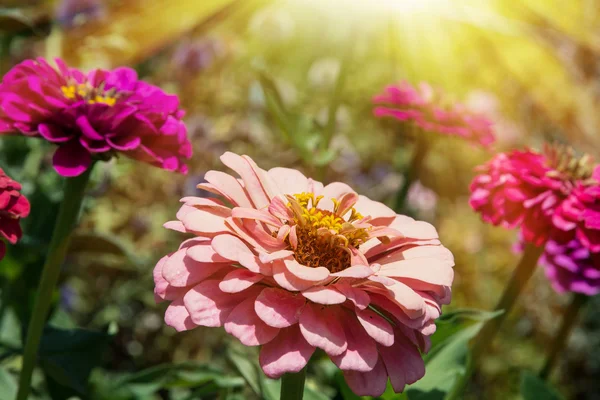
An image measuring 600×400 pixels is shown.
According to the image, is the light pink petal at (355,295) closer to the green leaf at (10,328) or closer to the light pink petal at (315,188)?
the light pink petal at (315,188)

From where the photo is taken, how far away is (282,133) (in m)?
1.01

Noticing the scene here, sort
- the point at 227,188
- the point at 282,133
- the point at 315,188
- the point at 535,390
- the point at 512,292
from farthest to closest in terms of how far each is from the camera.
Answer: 1. the point at 282,133
2. the point at 535,390
3. the point at 512,292
4. the point at 315,188
5. the point at 227,188

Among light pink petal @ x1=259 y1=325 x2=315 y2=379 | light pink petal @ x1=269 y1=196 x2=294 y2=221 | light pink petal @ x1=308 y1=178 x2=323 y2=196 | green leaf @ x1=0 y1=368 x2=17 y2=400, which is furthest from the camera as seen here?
green leaf @ x1=0 y1=368 x2=17 y2=400

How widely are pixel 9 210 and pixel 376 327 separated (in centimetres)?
34

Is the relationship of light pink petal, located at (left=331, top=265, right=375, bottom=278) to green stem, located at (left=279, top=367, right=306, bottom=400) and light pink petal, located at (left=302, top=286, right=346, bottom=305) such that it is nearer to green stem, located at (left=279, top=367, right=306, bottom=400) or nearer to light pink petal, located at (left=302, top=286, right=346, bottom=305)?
light pink petal, located at (left=302, top=286, right=346, bottom=305)

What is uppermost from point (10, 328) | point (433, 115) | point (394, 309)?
point (394, 309)

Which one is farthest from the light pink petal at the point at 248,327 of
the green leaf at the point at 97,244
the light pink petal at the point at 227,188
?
the green leaf at the point at 97,244

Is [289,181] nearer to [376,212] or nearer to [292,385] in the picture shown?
[376,212]

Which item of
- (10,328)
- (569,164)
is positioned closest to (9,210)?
(10,328)

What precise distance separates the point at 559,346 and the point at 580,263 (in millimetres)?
136

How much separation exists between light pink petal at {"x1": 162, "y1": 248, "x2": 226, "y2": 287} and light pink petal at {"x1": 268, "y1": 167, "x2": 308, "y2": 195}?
0.49ft

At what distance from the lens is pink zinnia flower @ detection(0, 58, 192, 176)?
602mm

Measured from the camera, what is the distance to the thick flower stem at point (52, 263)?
0.65 metres

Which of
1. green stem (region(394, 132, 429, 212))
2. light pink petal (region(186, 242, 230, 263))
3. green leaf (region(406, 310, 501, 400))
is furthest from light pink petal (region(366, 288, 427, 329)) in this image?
green stem (region(394, 132, 429, 212))
